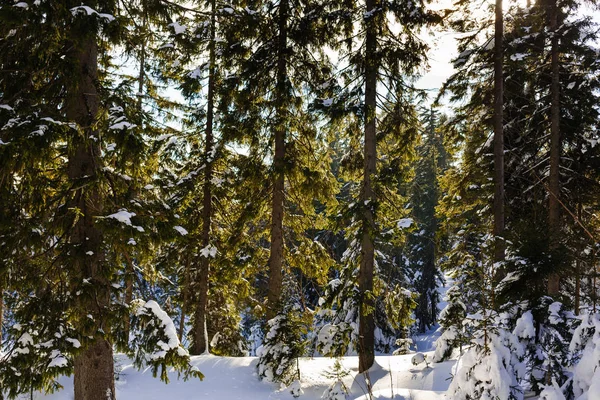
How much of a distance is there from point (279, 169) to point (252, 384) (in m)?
5.88

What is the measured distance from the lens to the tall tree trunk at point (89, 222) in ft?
17.7

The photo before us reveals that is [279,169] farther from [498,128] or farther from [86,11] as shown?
[86,11]

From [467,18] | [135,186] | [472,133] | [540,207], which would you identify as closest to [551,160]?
[540,207]

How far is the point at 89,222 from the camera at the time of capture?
19.2 ft

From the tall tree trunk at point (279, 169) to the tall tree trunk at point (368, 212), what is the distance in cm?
→ 242

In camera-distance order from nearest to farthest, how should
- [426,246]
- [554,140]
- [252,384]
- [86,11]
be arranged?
[86,11], [252,384], [554,140], [426,246]

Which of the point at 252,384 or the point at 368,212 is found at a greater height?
the point at 368,212

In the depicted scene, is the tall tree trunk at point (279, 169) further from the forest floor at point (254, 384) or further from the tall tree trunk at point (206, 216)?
the tall tree trunk at point (206, 216)

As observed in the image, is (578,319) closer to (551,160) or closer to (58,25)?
(58,25)

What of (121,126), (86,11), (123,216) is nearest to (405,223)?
(123,216)

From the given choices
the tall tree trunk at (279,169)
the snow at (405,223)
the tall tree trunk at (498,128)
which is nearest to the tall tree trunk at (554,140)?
the tall tree trunk at (498,128)

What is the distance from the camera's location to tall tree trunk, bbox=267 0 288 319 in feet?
37.1

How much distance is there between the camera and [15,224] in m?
5.43

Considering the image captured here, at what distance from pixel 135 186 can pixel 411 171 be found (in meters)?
7.70
